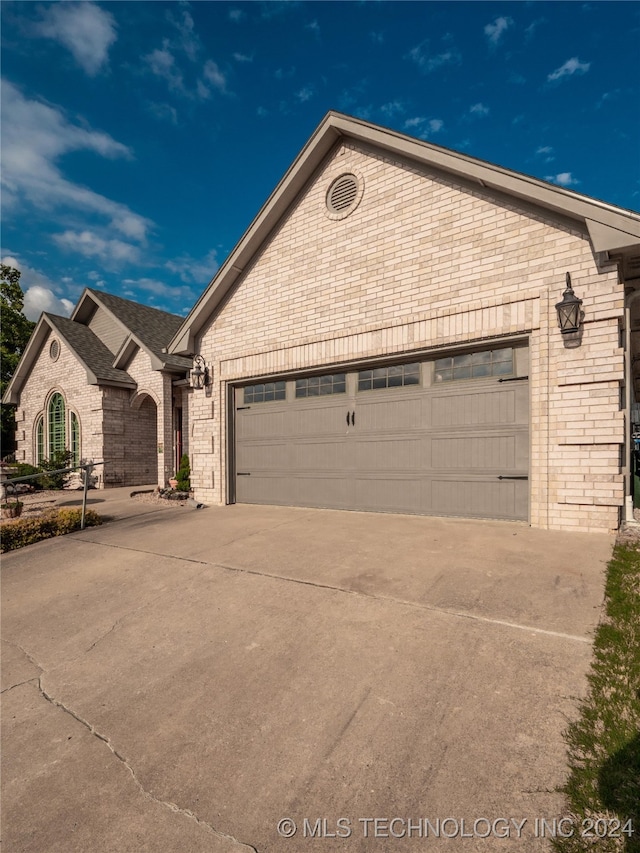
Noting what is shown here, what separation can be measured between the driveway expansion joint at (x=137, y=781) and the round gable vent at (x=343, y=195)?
26.3 feet

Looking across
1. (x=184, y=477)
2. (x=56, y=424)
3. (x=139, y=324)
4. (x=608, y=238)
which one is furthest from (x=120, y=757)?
(x=56, y=424)

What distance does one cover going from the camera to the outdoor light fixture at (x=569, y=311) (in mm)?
5355

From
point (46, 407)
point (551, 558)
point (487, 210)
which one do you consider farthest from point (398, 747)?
point (46, 407)

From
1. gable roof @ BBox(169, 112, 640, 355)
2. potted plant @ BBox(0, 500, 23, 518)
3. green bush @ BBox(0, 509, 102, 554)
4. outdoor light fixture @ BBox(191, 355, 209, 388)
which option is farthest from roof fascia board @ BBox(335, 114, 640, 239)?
potted plant @ BBox(0, 500, 23, 518)

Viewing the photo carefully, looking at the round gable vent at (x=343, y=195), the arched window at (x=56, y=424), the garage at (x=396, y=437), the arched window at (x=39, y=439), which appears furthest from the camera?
the arched window at (x=39, y=439)

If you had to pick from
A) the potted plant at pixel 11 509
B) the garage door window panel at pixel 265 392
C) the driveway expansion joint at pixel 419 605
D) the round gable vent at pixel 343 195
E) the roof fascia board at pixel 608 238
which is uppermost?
the round gable vent at pixel 343 195

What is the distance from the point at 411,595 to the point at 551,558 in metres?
1.88

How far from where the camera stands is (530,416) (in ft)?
19.1

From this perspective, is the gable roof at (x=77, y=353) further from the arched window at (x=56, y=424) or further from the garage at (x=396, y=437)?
the garage at (x=396, y=437)

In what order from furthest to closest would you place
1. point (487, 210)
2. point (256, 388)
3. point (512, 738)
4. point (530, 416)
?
1. point (256, 388)
2. point (487, 210)
3. point (530, 416)
4. point (512, 738)

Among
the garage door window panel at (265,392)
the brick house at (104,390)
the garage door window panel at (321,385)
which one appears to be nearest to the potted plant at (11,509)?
the garage door window panel at (265,392)

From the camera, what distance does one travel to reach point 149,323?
56.3ft

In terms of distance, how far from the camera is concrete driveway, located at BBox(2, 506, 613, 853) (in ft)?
5.58

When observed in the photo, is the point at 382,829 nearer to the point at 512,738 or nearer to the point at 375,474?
the point at 512,738
